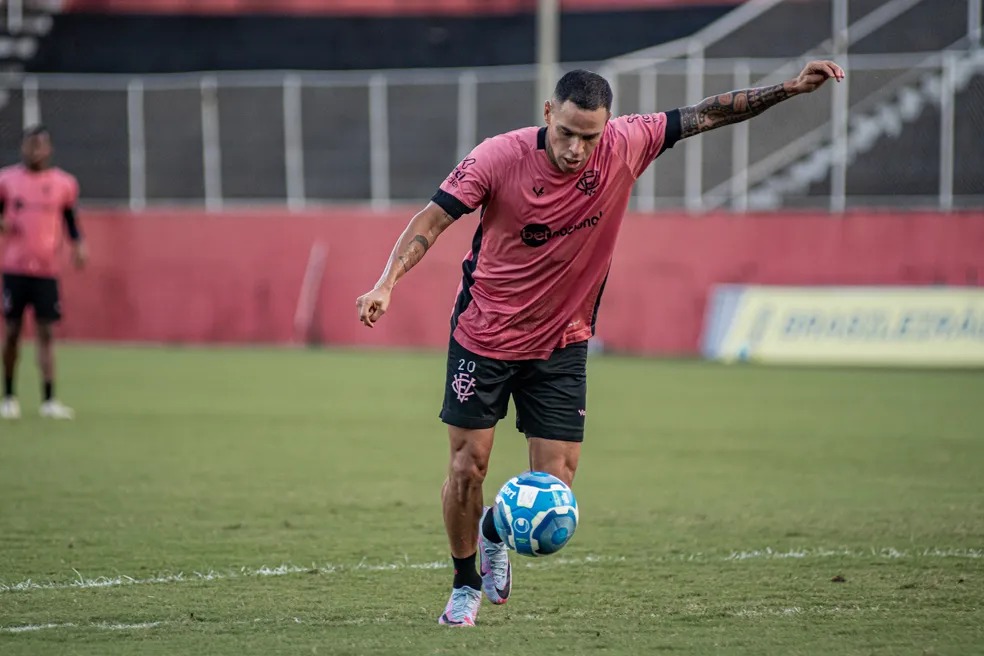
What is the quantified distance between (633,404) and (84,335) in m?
12.2

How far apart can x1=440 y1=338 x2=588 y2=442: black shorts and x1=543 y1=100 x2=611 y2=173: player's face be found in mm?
848

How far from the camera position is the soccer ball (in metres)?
6.23

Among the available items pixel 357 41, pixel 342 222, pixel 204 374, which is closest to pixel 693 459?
pixel 204 374

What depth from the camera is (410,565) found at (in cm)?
766

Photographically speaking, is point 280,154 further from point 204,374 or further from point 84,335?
point 204,374

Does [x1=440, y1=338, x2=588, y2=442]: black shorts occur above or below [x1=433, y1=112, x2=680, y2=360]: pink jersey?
below

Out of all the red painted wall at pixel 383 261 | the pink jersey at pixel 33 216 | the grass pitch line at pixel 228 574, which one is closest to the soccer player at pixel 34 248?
the pink jersey at pixel 33 216

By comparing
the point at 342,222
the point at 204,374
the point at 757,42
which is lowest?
the point at 204,374

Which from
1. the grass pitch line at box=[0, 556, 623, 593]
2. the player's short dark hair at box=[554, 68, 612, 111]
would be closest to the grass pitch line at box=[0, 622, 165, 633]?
the grass pitch line at box=[0, 556, 623, 593]

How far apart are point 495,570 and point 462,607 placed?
343mm

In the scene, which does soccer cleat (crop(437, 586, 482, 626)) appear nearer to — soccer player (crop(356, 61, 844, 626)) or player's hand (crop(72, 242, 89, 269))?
soccer player (crop(356, 61, 844, 626))

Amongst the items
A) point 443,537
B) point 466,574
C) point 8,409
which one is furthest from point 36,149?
point 466,574

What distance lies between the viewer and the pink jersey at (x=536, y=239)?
644 centimetres

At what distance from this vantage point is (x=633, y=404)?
16188mm
